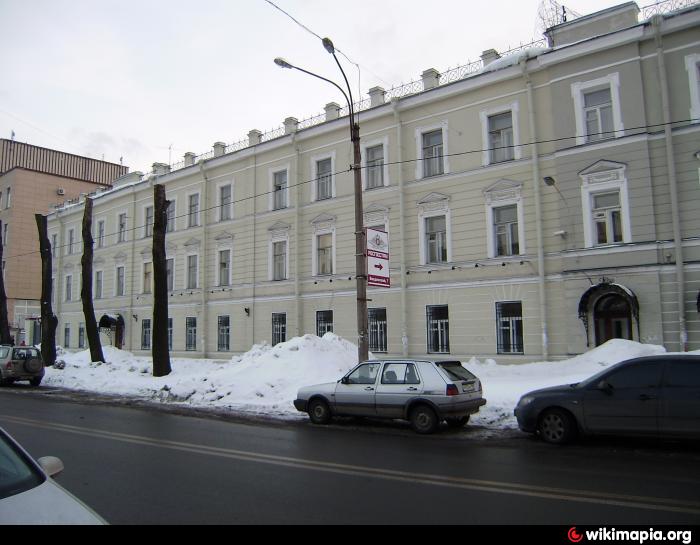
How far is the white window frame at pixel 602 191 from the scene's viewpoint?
19.0 meters

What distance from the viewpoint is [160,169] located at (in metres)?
37.3

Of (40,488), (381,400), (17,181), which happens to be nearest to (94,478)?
(40,488)

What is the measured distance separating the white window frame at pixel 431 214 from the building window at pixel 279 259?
26.8 feet

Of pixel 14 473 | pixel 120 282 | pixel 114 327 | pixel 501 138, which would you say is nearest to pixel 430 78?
pixel 501 138

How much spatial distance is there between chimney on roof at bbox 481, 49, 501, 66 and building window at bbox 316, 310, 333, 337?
12629 mm

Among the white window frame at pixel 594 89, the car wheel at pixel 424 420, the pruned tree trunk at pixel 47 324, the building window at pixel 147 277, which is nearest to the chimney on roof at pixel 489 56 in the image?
the white window frame at pixel 594 89

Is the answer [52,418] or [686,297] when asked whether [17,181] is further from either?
[686,297]

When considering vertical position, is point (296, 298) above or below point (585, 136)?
below

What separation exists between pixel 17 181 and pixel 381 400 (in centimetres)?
4984

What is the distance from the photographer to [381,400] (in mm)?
12414

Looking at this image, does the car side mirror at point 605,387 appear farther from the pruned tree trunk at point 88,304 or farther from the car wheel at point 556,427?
the pruned tree trunk at point 88,304

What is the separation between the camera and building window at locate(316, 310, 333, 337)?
27031 mm

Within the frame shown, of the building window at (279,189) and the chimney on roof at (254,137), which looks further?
the chimney on roof at (254,137)

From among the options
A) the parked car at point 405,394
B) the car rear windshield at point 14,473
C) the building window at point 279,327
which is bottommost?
the parked car at point 405,394
